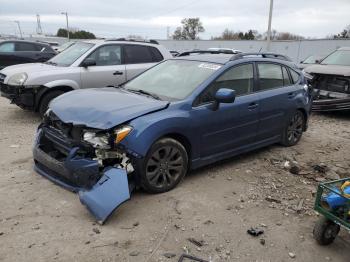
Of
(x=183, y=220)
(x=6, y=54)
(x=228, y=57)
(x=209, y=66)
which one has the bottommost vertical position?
(x=183, y=220)

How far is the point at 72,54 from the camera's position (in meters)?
8.45

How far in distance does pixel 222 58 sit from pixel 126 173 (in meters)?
2.41

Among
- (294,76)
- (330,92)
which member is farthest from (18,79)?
(330,92)

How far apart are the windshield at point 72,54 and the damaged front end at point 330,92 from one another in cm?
571

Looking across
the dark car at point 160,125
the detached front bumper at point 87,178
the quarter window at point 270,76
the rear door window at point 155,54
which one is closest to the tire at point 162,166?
the dark car at point 160,125

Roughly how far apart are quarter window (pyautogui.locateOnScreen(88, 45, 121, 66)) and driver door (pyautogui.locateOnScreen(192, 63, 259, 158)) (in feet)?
12.8

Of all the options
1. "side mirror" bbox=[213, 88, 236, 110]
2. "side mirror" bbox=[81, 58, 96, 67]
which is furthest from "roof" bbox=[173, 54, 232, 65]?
"side mirror" bbox=[81, 58, 96, 67]

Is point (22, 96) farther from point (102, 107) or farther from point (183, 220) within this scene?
point (183, 220)

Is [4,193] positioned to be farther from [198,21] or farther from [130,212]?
[198,21]

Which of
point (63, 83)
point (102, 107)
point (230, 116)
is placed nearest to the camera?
point (102, 107)

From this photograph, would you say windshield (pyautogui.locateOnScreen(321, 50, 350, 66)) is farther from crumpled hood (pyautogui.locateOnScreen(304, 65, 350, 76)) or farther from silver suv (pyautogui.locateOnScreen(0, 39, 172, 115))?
silver suv (pyautogui.locateOnScreen(0, 39, 172, 115))

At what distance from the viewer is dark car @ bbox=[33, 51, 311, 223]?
13.4ft

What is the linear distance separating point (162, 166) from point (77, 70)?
4273 mm

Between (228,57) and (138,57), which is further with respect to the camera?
(138,57)
